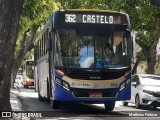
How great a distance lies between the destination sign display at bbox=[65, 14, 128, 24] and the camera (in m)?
13.8

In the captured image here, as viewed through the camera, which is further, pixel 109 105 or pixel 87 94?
pixel 109 105

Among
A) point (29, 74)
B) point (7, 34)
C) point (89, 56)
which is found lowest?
point (29, 74)

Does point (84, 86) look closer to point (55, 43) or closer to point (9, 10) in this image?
point (55, 43)

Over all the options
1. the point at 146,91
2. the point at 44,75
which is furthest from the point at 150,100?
the point at 44,75

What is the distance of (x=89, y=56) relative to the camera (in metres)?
13.5

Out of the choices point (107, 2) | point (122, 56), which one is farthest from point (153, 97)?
point (107, 2)

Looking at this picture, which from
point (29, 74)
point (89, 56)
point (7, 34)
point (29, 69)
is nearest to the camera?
point (7, 34)

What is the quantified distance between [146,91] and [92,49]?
4874 millimetres

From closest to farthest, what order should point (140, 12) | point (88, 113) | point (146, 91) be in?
point (88, 113) → point (146, 91) → point (140, 12)

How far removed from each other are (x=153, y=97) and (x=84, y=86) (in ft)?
15.9

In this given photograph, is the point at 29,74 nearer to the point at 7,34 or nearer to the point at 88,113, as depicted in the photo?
the point at 88,113

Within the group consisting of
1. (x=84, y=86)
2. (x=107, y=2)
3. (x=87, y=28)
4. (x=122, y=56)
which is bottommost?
(x=84, y=86)

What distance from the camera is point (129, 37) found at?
546 inches

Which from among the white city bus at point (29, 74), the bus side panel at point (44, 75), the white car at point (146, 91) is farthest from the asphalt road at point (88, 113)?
the white city bus at point (29, 74)
